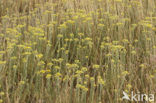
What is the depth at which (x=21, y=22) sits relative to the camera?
3.93 meters

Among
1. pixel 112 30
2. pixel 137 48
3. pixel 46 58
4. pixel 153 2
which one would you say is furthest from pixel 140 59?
pixel 153 2

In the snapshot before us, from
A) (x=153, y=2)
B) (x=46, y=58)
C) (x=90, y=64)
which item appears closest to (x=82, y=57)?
(x=90, y=64)

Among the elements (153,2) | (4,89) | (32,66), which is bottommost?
(4,89)

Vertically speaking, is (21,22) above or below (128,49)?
above

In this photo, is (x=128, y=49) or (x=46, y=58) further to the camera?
(x=128, y=49)

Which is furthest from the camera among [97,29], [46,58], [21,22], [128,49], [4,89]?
[21,22]

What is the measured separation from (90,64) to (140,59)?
2.00ft

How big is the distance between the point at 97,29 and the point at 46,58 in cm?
89

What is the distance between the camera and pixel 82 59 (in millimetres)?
2857

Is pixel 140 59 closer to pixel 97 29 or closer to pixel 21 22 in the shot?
pixel 97 29

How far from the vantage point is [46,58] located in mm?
2844

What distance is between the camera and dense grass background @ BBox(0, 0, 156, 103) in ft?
7.58

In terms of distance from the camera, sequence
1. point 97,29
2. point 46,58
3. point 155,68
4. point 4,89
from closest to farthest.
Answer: point 4,89, point 155,68, point 46,58, point 97,29

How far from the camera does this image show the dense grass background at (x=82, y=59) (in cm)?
231
